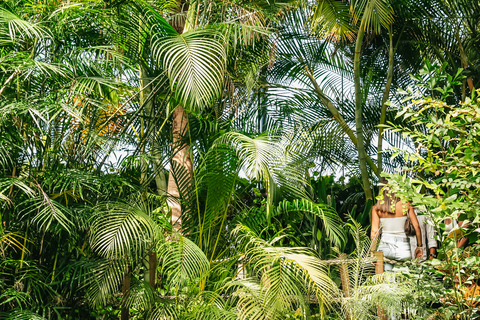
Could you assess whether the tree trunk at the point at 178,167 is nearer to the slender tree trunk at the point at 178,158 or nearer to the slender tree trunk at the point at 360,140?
the slender tree trunk at the point at 178,158

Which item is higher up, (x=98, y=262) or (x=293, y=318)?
(x=98, y=262)

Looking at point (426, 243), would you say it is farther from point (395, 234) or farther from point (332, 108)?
point (332, 108)

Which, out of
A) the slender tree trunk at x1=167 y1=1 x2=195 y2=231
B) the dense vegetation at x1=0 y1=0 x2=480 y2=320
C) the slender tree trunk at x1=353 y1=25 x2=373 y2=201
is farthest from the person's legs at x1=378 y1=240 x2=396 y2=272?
the slender tree trunk at x1=167 y1=1 x2=195 y2=231

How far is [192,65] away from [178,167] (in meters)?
1.07

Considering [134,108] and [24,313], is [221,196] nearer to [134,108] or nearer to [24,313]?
[134,108]

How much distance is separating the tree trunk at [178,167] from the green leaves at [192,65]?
631 millimetres

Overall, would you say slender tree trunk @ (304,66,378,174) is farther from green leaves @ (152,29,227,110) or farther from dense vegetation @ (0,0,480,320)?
green leaves @ (152,29,227,110)

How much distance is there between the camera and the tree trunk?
12.9ft

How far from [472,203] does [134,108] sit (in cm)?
319

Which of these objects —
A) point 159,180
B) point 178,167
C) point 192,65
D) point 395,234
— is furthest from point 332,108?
point 192,65

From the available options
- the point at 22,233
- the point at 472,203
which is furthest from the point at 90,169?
the point at 472,203

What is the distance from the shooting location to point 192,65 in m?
3.24

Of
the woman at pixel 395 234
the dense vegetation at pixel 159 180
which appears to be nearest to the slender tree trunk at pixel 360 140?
the dense vegetation at pixel 159 180

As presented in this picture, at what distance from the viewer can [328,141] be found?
5508mm
